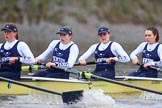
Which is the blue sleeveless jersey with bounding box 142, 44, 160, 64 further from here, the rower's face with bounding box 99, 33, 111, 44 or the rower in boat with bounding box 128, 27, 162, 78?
the rower's face with bounding box 99, 33, 111, 44

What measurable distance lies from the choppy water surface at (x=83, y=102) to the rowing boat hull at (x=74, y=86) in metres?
0.18

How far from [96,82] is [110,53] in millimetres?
801

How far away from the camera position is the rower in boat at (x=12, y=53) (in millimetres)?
15586

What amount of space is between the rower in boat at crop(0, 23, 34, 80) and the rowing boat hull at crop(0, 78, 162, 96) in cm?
28

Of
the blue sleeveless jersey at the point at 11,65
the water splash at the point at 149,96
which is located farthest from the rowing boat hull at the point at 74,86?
the blue sleeveless jersey at the point at 11,65

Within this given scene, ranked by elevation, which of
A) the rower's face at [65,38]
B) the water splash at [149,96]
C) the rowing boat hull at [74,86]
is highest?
the rower's face at [65,38]

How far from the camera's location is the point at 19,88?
15633mm

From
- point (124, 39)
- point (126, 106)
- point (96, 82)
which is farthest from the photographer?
point (124, 39)

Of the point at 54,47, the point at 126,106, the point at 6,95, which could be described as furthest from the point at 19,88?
the point at 126,106

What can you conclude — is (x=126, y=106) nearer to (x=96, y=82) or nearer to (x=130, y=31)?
(x=96, y=82)

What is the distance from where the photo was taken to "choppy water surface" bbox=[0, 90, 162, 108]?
15.0 m

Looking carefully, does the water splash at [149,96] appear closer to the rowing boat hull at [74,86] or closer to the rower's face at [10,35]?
the rowing boat hull at [74,86]

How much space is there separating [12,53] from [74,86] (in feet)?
Result: 5.17

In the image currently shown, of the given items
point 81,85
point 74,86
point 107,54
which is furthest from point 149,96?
point 74,86
